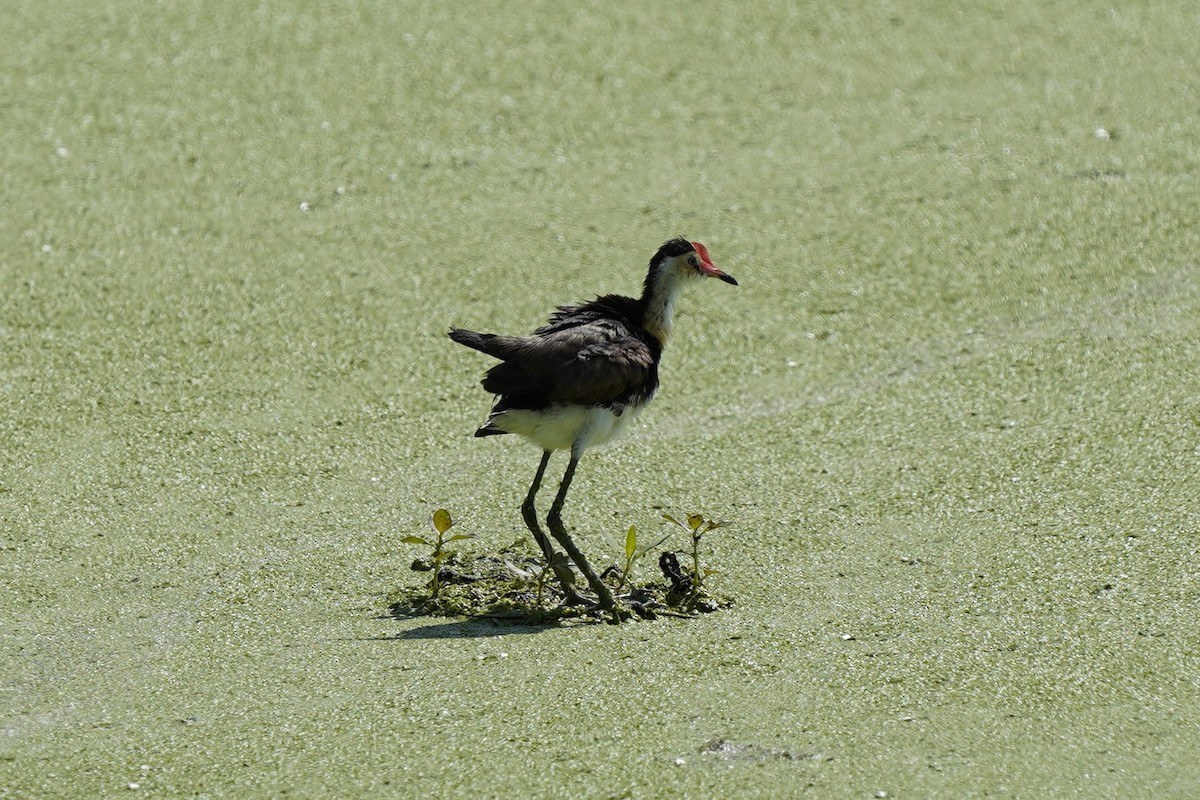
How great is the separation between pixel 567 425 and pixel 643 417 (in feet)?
3.38

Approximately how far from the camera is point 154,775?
116 inches

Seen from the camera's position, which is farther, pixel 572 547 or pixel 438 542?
pixel 572 547

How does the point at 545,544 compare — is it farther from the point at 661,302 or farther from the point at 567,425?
the point at 661,302

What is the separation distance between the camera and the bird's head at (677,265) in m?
4.45

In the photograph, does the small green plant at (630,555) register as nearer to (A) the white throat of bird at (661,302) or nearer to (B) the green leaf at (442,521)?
(B) the green leaf at (442,521)

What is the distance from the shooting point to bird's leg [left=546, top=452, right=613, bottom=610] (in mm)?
3852

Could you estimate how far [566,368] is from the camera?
3965 millimetres

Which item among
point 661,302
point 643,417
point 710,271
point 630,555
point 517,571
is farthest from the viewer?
point 643,417

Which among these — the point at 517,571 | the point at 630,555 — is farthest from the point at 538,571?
the point at 630,555

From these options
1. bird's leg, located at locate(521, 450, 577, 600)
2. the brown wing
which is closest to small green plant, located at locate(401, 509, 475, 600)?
bird's leg, located at locate(521, 450, 577, 600)

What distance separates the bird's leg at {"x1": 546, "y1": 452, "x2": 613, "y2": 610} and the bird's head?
67 centimetres

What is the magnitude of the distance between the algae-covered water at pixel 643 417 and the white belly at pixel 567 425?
0.36 meters

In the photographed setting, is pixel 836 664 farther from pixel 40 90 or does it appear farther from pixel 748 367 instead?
pixel 40 90

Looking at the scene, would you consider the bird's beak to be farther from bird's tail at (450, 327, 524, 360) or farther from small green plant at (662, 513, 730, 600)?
small green plant at (662, 513, 730, 600)
